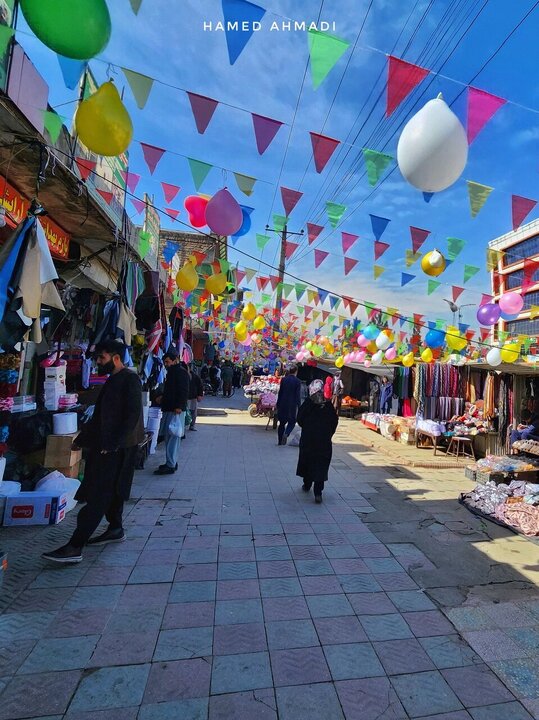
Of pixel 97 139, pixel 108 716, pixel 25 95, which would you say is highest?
pixel 25 95

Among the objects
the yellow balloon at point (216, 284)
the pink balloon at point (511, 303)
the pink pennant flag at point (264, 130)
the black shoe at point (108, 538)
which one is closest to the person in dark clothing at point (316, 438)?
the black shoe at point (108, 538)

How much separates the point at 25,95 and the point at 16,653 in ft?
13.1

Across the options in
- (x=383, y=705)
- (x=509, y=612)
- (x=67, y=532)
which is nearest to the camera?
(x=383, y=705)

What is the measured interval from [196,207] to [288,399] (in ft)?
16.2

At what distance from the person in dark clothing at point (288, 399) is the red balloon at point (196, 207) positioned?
14.1ft

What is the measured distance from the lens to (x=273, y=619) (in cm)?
273

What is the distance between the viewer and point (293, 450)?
901cm

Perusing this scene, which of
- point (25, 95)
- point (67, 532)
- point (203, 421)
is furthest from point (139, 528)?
point (203, 421)

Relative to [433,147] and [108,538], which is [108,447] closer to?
[108,538]

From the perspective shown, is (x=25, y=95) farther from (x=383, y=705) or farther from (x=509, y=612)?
(x=509, y=612)

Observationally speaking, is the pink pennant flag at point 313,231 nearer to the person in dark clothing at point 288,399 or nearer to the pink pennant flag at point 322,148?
the pink pennant flag at point 322,148

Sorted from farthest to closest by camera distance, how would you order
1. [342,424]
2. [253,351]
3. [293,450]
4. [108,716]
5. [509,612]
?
[253,351], [342,424], [293,450], [509,612], [108,716]

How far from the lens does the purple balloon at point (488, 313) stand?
848 centimetres

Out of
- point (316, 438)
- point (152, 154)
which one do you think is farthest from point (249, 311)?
point (152, 154)
